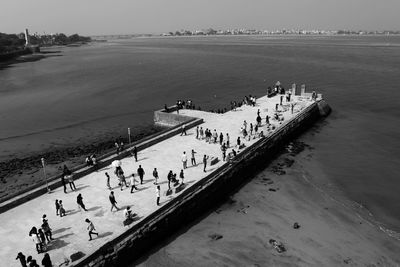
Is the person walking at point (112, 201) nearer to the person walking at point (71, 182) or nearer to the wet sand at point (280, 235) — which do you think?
the wet sand at point (280, 235)

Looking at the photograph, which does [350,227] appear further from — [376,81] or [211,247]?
[376,81]

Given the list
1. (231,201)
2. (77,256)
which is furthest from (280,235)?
(77,256)

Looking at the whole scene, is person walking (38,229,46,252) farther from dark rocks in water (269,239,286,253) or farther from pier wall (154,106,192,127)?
pier wall (154,106,192,127)

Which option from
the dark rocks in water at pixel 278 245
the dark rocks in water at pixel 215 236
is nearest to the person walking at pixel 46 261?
the dark rocks in water at pixel 215 236

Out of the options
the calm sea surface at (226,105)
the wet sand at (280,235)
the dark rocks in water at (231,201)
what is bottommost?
the wet sand at (280,235)

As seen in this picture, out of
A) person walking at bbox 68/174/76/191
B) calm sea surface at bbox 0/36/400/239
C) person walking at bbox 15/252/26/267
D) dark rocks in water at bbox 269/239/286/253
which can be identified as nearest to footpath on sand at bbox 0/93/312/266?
person walking at bbox 68/174/76/191

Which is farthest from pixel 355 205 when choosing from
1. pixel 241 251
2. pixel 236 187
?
pixel 241 251
